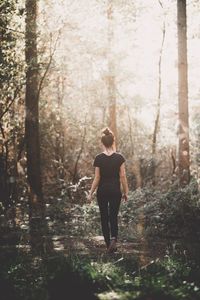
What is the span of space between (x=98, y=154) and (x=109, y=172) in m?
0.58

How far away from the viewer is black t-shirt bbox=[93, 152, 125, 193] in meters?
8.87

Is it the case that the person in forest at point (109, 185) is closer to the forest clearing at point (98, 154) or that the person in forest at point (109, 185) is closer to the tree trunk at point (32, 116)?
the forest clearing at point (98, 154)

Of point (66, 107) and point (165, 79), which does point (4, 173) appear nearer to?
point (66, 107)

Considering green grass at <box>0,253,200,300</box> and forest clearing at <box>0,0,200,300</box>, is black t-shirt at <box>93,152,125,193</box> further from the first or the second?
green grass at <box>0,253,200,300</box>

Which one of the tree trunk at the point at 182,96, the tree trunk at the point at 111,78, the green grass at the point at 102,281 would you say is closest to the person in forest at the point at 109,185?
the green grass at the point at 102,281

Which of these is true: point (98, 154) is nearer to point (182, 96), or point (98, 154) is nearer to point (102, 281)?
point (102, 281)

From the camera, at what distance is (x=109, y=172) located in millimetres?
8914

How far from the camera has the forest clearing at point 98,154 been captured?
637 cm

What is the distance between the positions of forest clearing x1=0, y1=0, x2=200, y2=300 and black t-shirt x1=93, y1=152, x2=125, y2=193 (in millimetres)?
20

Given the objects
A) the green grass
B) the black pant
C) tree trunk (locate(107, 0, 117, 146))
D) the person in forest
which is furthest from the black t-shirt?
tree trunk (locate(107, 0, 117, 146))

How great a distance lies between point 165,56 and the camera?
27.0 m

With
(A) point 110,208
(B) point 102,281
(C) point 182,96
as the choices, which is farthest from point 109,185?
(C) point 182,96

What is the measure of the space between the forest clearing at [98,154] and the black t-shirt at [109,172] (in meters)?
0.02

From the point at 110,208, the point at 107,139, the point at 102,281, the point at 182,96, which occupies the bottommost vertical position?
the point at 102,281
